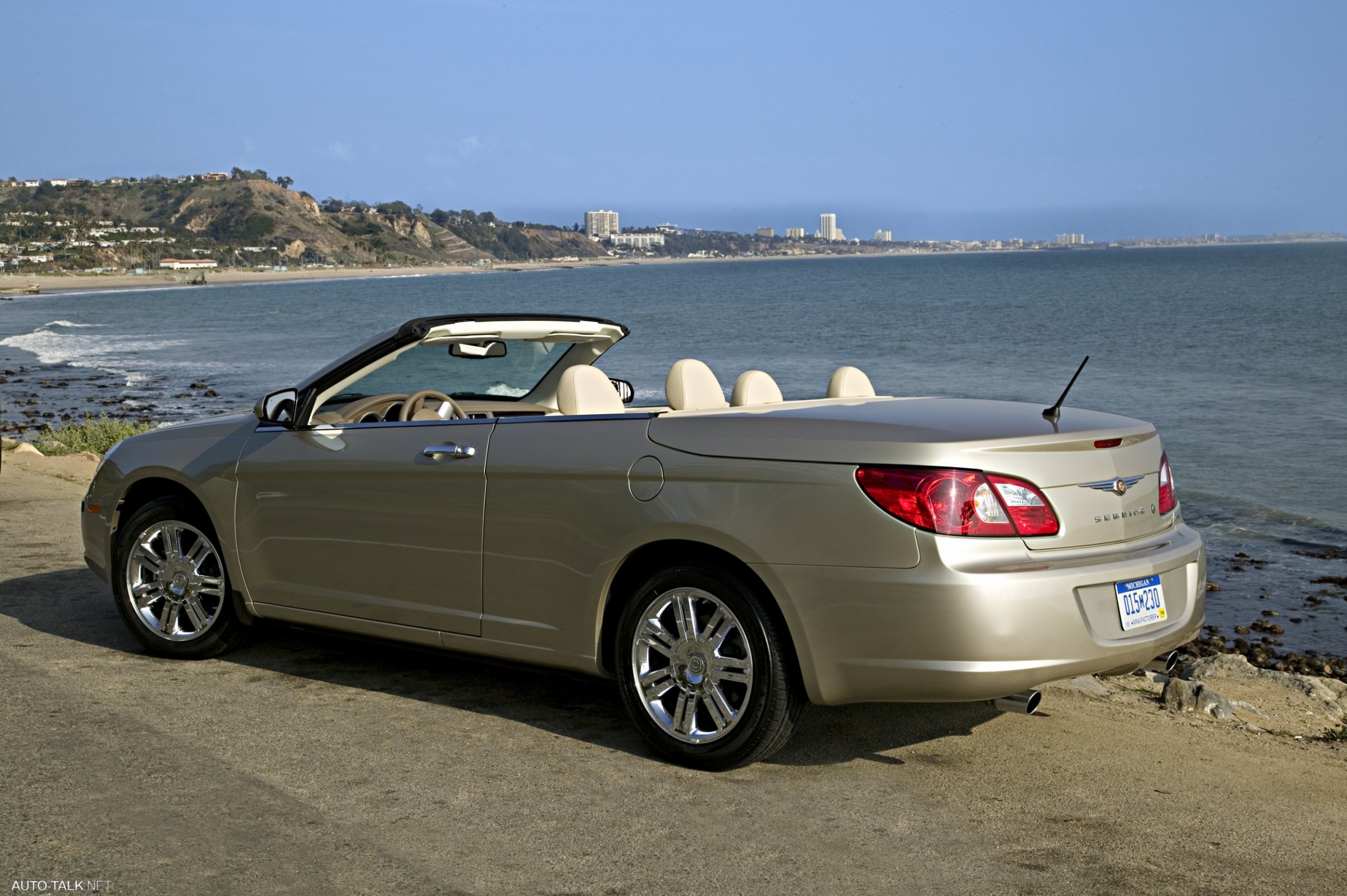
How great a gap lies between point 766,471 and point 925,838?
4.08ft

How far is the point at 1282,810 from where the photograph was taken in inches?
175

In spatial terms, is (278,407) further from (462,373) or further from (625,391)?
(625,391)

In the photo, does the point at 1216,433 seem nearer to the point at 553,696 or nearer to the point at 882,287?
the point at 553,696

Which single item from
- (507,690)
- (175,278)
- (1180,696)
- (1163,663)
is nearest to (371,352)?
(507,690)

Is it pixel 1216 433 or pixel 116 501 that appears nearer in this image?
pixel 116 501

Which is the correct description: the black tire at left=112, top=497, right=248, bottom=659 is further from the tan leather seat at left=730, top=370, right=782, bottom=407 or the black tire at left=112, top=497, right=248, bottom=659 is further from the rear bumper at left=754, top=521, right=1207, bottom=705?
the rear bumper at left=754, top=521, right=1207, bottom=705

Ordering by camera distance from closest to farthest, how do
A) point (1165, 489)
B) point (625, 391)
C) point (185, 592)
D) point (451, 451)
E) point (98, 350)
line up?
1. point (1165, 489)
2. point (451, 451)
3. point (185, 592)
4. point (625, 391)
5. point (98, 350)

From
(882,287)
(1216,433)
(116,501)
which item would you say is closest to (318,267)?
(882,287)

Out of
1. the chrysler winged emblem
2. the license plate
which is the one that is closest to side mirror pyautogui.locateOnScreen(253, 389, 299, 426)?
the chrysler winged emblem

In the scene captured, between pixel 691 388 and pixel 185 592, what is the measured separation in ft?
8.53

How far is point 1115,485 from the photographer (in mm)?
4453

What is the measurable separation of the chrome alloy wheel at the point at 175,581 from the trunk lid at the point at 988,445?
2.60 metres

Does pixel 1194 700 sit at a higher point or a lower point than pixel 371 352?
lower

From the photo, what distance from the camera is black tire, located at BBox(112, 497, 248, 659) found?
20.0 feet
